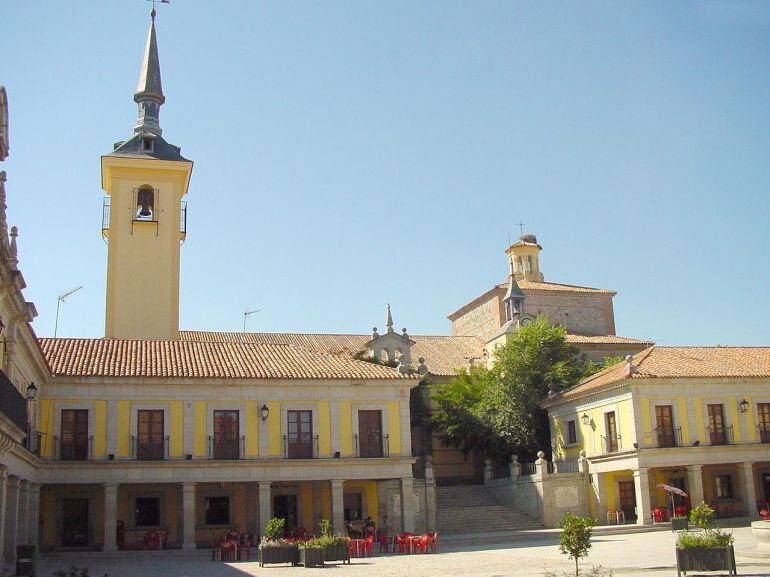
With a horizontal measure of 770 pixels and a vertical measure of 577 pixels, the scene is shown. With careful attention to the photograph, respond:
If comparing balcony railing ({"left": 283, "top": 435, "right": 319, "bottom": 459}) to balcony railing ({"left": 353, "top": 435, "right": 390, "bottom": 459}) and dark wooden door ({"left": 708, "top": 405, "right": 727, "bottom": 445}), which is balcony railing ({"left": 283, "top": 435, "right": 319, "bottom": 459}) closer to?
balcony railing ({"left": 353, "top": 435, "right": 390, "bottom": 459})

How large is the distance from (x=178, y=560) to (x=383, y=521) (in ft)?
32.7

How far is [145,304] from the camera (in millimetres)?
39875

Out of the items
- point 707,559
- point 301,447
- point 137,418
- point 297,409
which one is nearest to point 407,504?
point 301,447

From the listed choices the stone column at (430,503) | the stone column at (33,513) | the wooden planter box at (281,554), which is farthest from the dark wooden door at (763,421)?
the stone column at (33,513)

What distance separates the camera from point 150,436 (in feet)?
96.3

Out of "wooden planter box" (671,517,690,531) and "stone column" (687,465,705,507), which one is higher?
"stone column" (687,465,705,507)

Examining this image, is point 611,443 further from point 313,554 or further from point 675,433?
point 313,554

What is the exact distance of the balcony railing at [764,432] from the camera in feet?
112

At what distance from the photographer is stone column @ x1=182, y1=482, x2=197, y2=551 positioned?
2819cm

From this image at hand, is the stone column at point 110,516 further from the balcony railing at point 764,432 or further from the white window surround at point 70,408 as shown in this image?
the balcony railing at point 764,432

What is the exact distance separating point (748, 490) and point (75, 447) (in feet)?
80.3

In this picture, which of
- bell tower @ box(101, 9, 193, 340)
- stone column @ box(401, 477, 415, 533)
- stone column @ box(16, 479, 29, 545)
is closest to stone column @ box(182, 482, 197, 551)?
stone column @ box(16, 479, 29, 545)

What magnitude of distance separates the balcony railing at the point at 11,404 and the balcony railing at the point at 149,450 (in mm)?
8909

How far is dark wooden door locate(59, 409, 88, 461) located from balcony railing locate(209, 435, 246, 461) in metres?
4.12
